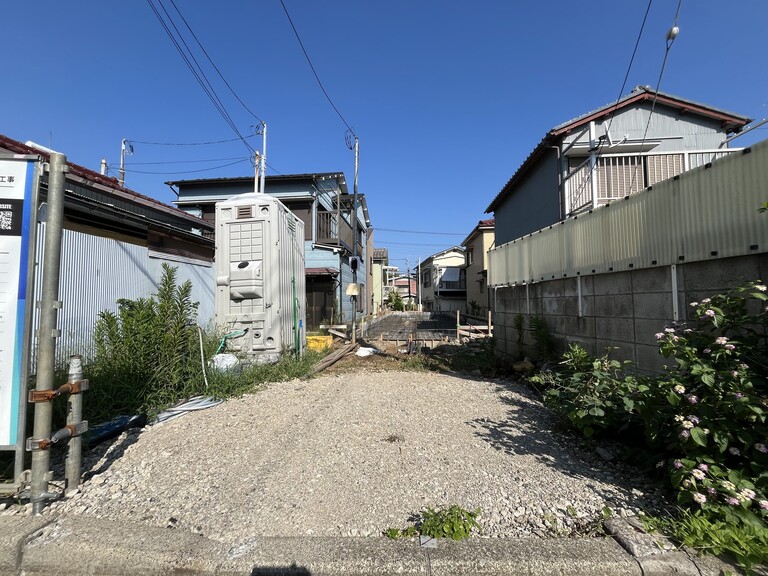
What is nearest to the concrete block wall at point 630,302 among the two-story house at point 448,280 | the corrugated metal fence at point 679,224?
the corrugated metal fence at point 679,224

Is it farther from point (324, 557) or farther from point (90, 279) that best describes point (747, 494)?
point (90, 279)

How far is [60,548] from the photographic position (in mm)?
1909

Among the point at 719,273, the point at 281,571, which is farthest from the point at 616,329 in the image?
the point at 281,571

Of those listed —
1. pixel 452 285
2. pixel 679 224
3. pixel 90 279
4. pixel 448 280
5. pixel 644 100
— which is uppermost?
pixel 644 100

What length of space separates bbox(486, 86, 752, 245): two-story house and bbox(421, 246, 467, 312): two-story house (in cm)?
1883

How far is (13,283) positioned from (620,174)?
Result: 983 cm

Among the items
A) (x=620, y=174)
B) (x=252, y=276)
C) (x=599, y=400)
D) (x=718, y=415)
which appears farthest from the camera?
(x=620, y=174)

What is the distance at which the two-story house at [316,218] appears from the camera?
14383 mm

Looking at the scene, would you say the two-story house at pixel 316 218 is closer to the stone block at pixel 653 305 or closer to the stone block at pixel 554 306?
the stone block at pixel 554 306

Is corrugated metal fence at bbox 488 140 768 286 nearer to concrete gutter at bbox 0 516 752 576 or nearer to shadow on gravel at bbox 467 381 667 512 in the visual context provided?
shadow on gravel at bbox 467 381 667 512

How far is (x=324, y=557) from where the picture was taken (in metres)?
1.83

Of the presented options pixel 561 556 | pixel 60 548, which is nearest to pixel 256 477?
pixel 60 548

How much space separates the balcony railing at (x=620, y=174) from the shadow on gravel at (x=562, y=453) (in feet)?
17.3

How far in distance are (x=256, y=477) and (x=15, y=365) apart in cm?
172
